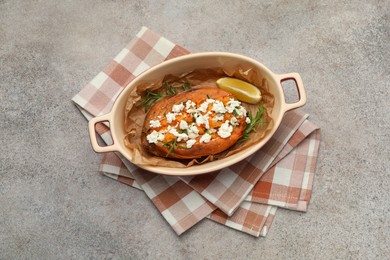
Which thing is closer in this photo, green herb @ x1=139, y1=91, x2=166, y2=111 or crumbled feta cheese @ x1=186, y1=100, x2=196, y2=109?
crumbled feta cheese @ x1=186, y1=100, x2=196, y2=109

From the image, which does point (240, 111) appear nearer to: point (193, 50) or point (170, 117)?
point (170, 117)

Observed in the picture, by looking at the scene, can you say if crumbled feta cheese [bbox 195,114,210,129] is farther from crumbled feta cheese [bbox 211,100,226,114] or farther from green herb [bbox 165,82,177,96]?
green herb [bbox 165,82,177,96]

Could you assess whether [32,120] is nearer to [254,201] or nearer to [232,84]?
[232,84]

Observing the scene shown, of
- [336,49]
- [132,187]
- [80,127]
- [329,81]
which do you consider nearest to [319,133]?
[329,81]

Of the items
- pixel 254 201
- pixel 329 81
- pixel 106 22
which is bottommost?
pixel 254 201

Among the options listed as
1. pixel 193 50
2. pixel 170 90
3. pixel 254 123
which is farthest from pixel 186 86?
pixel 254 123

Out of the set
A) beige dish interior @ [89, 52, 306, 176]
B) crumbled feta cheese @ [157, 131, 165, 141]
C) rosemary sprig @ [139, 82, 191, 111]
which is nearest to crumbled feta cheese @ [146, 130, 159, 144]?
crumbled feta cheese @ [157, 131, 165, 141]
